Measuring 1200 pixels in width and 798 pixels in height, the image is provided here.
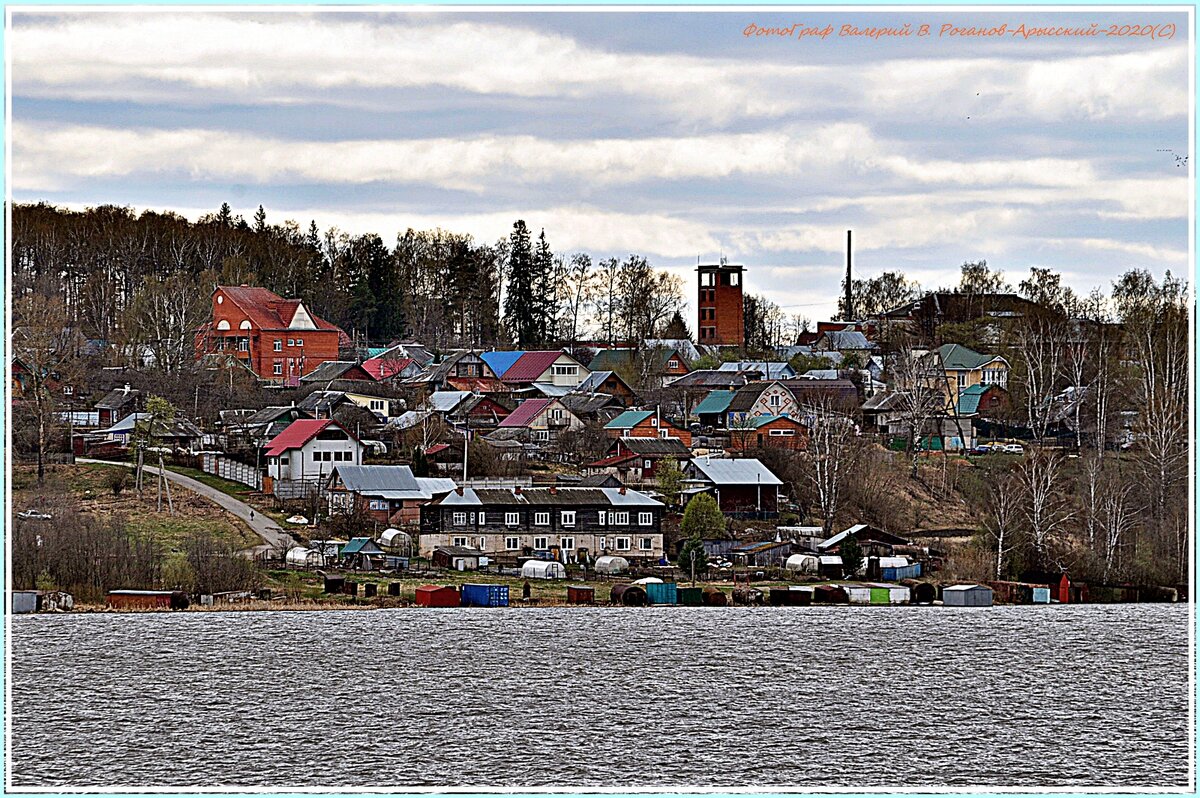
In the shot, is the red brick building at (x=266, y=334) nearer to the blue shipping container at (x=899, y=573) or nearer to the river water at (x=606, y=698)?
the river water at (x=606, y=698)

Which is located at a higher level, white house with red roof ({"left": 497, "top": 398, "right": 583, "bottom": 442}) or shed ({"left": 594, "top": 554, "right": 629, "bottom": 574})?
white house with red roof ({"left": 497, "top": 398, "right": 583, "bottom": 442})

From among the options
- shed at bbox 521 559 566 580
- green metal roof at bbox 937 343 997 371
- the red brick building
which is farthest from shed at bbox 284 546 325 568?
green metal roof at bbox 937 343 997 371

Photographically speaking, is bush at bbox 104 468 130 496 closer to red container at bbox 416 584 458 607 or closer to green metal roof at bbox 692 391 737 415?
red container at bbox 416 584 458 607

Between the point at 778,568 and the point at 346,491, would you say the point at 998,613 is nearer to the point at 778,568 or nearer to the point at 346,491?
the point at 778,568

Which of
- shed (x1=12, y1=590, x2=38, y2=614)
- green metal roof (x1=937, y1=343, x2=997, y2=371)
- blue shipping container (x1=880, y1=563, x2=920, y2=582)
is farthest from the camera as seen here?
green metal roof (x1=937, y1=343, x2=997, y2=371)

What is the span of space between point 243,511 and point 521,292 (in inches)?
199

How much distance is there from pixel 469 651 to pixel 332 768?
356cm

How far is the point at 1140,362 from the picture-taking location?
15.1 metres

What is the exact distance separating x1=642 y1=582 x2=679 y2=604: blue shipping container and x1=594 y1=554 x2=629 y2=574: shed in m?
0.50

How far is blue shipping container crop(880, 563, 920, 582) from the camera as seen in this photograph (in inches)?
511

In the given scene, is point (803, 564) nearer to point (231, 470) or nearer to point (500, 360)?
point (231, 470)

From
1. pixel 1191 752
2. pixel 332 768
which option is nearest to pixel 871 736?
pixel 1191 752

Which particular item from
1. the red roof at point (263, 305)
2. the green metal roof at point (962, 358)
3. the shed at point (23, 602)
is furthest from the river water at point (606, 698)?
the red roof at point (263, 305)

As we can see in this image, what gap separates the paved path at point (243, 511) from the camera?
12391mm
